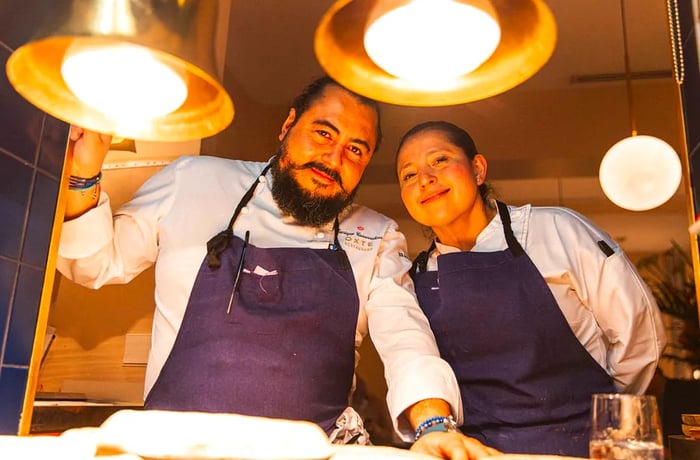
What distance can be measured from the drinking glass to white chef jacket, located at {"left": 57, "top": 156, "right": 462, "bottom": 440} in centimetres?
62

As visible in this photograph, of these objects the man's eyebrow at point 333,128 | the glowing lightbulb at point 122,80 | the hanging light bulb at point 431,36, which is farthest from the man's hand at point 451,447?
the man's eyebrow at point 333,128

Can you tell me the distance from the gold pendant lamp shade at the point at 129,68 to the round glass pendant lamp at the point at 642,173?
1.22 metres

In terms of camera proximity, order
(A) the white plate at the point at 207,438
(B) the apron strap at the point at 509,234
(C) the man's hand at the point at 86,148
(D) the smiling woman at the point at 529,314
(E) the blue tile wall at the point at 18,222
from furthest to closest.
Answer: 1. (B) the apron strap at the point at 509,234
2. (D) the smiling woman at the point at 529,314
3. (C) the man's hand at the point at 86,148
4. (E) the blue tile wall at the point at 18,222
5. (A) the white plate at the point at 207,438

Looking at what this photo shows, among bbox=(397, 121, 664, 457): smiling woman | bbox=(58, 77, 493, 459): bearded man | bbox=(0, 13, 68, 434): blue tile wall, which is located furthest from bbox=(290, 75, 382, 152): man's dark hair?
bbox=(0, 13, 68, 434): blue tile wall

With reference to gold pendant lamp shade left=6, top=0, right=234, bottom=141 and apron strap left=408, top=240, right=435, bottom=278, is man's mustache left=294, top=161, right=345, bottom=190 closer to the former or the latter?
apron strap left=408, top=240, right=435, bottom=278

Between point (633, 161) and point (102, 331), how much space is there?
200 cm

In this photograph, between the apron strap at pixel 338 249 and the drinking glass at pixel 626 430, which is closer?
the drinking glass at pixel 626 430

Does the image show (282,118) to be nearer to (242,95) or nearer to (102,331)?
(242,95)

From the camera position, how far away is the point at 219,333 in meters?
1.63

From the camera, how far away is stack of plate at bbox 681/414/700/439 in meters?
1.56

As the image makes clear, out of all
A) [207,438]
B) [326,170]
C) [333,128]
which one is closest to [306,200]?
[326,170]

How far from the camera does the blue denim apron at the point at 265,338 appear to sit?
5.19ft

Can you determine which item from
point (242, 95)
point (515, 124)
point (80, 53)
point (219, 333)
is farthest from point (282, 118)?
point (80, 53)

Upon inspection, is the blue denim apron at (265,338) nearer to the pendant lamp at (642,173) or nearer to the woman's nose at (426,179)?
the woman's nose at (426,179)
